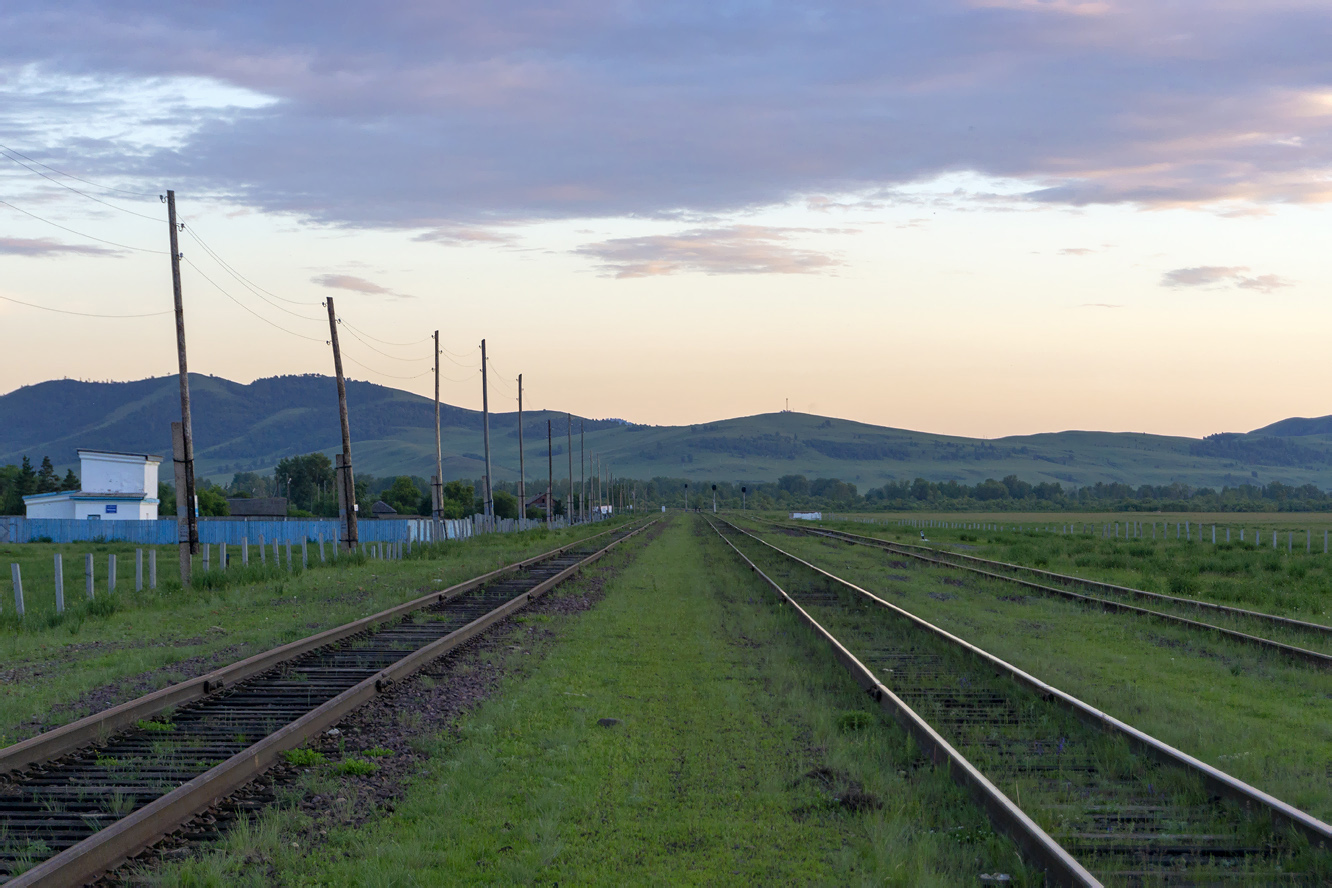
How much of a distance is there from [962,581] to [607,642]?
14.8 meters

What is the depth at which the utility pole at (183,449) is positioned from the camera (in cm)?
2741

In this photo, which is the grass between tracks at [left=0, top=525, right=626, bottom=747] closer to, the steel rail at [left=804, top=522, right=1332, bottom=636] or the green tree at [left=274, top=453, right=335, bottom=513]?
the steel rail at [left=804, top=522, right=1332, bottom=636]

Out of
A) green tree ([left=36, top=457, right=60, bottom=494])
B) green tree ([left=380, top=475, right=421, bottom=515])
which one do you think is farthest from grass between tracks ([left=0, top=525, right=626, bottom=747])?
green tree ([left=380, top=475, right=421, bottom=515])

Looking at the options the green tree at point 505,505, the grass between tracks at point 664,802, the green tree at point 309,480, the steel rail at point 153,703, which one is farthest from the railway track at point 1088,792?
the green tree at point 309,480

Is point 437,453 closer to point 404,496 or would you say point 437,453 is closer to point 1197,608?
point 1197,608

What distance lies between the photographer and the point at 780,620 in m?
18.2

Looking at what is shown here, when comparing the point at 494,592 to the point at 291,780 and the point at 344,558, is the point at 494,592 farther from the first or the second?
the point at 291,780

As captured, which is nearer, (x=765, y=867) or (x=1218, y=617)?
(x=765, y=867)

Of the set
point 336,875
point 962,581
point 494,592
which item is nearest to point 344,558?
point 494,592

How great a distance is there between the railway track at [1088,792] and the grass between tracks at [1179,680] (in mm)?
622

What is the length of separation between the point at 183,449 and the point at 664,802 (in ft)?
78.9

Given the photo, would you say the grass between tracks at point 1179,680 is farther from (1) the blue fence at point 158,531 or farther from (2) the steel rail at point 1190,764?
(1) the blue fence at point 158,531

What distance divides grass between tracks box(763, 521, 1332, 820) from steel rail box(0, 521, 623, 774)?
28.9 ft

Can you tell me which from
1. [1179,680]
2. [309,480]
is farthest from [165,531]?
[309,480]
